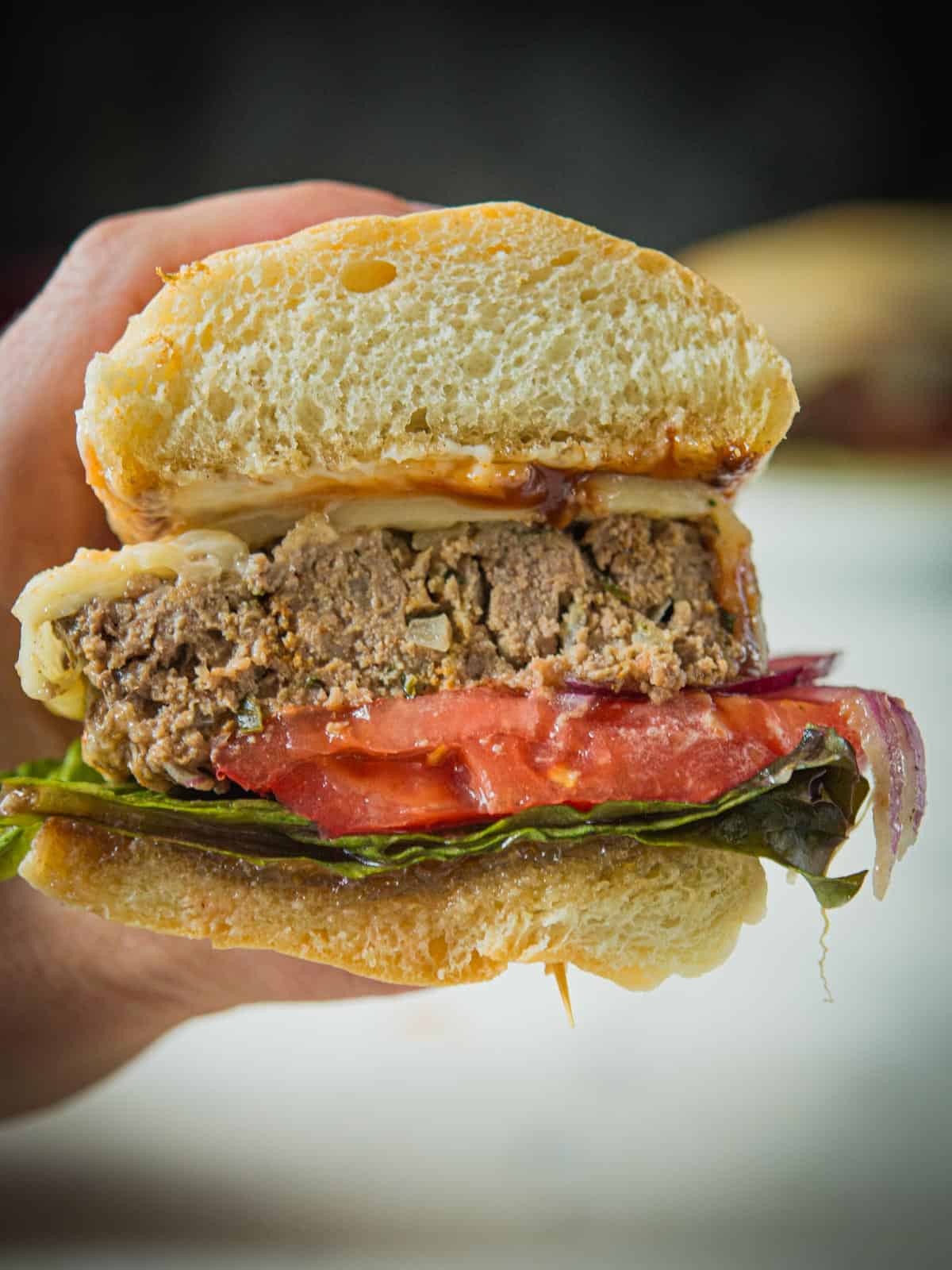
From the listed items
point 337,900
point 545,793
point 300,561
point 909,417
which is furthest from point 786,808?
point 909,417

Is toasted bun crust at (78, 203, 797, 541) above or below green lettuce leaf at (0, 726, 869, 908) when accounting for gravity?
above

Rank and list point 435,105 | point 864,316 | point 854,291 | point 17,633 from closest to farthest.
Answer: point 17,633 → point 435,105 → point 864,316 → point 854,291

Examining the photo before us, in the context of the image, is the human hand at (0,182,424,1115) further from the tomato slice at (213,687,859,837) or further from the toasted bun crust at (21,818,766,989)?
the tomato slice at (213,687,859,837)

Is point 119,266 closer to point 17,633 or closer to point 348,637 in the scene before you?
point 17,633

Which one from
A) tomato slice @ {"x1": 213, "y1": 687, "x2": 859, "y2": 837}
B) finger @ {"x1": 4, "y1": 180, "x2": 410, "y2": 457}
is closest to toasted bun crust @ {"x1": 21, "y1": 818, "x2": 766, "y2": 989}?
tomato slice @ {"x1": 213, "y1": 687, "x2": 859, "y2": 837}

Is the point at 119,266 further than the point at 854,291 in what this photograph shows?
No

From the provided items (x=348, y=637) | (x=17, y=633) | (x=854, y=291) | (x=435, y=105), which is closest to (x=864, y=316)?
(x=854, y=291)
